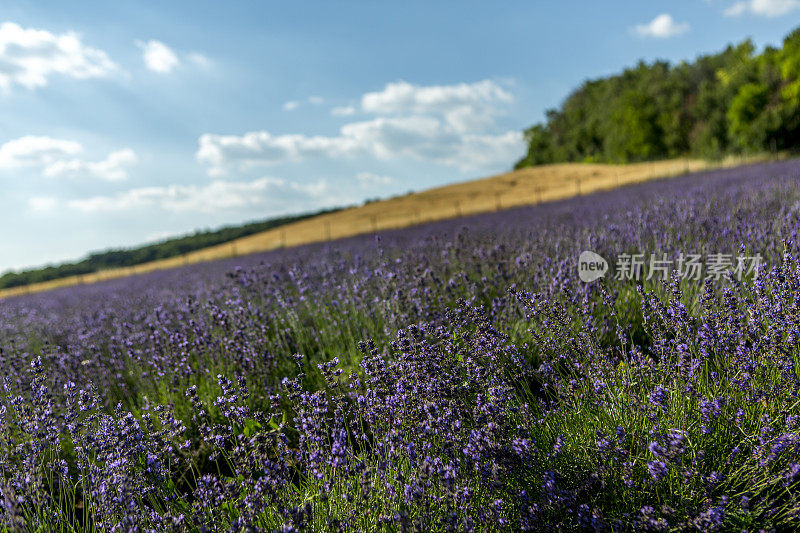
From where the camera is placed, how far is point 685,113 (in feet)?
101

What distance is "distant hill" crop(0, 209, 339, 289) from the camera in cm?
2577

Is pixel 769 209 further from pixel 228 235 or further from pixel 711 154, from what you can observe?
pixel 228 235

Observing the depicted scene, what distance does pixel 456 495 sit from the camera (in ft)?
5.37

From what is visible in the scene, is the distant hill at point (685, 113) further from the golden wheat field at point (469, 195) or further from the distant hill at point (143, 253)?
the distant hill at point (143, 253)

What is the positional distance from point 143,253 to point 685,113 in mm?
33153

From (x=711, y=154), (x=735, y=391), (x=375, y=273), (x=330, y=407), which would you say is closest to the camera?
(x=735, y=391)

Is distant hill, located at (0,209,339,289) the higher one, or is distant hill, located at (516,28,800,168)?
distant hill, located at (516,28,800,168)

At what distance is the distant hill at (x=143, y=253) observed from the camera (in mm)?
25766

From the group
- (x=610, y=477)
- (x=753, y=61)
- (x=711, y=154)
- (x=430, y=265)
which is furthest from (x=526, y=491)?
(x=753, y=61)

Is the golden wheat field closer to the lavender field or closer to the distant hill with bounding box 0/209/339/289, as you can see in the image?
the distant hill with bounding box 0/209/339/289

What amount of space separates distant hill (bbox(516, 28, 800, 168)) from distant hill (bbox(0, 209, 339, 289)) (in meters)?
20.7

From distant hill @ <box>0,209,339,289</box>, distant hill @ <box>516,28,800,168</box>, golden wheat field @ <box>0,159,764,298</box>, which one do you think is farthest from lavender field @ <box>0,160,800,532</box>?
distant hill @ <box>0,209,339,289</box>

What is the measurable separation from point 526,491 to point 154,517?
4.56 ft

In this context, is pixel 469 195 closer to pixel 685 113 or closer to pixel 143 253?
pixel 685 113
